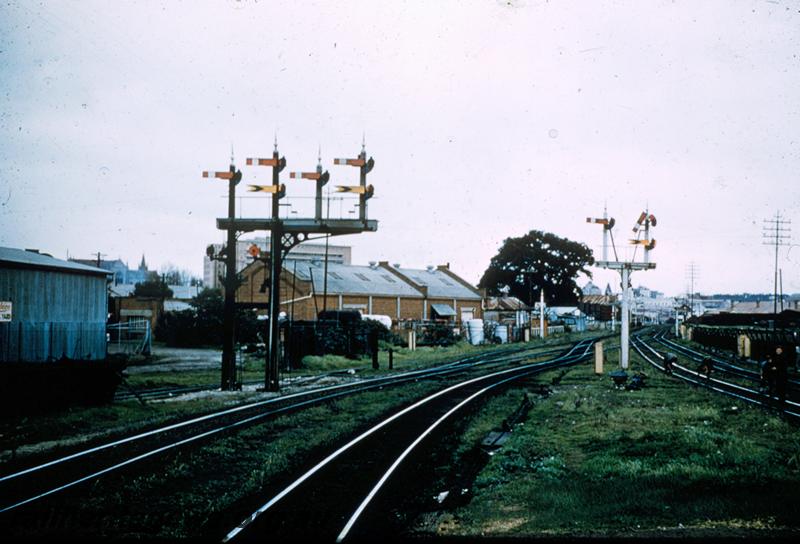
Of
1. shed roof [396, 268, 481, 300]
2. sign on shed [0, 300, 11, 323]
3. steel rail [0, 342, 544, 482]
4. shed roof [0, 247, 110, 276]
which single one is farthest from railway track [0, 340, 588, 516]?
shed roof [396, 268, 481, 300]

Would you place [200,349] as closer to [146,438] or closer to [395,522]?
[146,438]

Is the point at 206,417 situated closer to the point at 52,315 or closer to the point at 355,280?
the point at 52,315

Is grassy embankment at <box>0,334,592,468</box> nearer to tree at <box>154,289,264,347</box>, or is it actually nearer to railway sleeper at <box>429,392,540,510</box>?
railway sleeper at <box>429,392,540,510</box>

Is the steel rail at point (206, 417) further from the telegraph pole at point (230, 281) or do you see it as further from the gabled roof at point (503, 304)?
the gabled roof at point (503, 304)

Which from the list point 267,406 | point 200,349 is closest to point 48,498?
point 267,406

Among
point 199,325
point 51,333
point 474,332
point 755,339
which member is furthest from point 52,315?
point 474,332

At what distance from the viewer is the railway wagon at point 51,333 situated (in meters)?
17.5

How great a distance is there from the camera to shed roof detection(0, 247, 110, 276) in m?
24.6

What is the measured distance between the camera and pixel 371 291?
200ft

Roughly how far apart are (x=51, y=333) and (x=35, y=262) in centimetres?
263

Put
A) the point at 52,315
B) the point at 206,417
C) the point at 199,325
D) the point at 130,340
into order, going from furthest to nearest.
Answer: the point at 199,325 < the point at 130,340 < the point at 52,315 < the point at 206,417

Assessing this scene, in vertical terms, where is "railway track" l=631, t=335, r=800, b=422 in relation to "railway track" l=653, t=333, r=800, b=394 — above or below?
above

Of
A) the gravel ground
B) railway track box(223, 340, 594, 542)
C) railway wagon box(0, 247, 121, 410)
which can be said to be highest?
railway wagon box(0, 247, 121, 410)

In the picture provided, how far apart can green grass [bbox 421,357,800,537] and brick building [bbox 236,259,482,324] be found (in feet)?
116
